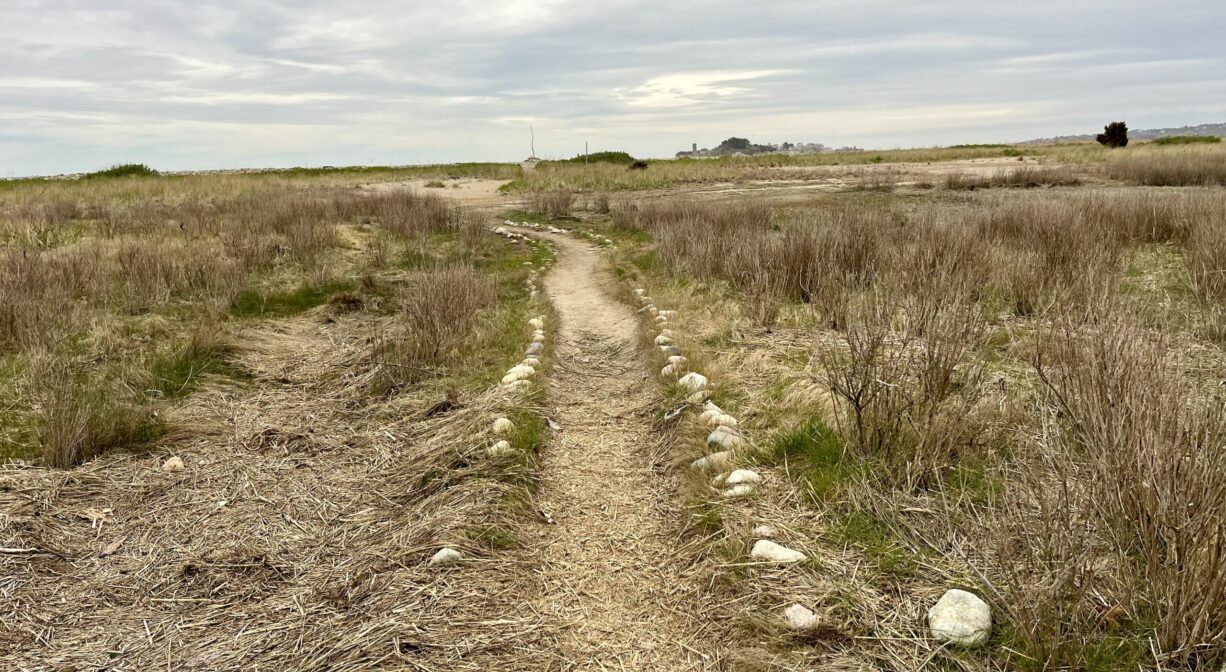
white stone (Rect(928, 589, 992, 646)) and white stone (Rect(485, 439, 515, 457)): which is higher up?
white stone (Rect(485, 439, 515, 457))

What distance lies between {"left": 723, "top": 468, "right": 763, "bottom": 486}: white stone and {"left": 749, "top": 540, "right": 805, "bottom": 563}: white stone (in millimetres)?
681

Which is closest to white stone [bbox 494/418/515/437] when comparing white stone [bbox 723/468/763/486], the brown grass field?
the brown grass field

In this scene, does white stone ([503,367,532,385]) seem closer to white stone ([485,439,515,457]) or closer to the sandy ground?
white stone ([485,439,515,457])

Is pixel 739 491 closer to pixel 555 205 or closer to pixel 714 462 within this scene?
pixel 714 462

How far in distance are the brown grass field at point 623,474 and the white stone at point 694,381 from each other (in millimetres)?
154

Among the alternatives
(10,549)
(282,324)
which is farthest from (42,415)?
(282,324)

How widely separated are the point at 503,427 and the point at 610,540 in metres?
1.38

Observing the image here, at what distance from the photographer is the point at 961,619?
271 centimetres

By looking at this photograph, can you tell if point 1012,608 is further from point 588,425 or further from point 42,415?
point 42,415

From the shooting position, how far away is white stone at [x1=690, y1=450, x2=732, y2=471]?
14.7 feet

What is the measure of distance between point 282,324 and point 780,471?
22.5 feet

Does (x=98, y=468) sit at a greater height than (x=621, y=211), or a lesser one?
lesser

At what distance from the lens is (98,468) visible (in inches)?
190

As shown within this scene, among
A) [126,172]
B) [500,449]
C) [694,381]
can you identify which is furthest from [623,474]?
[126,172]
